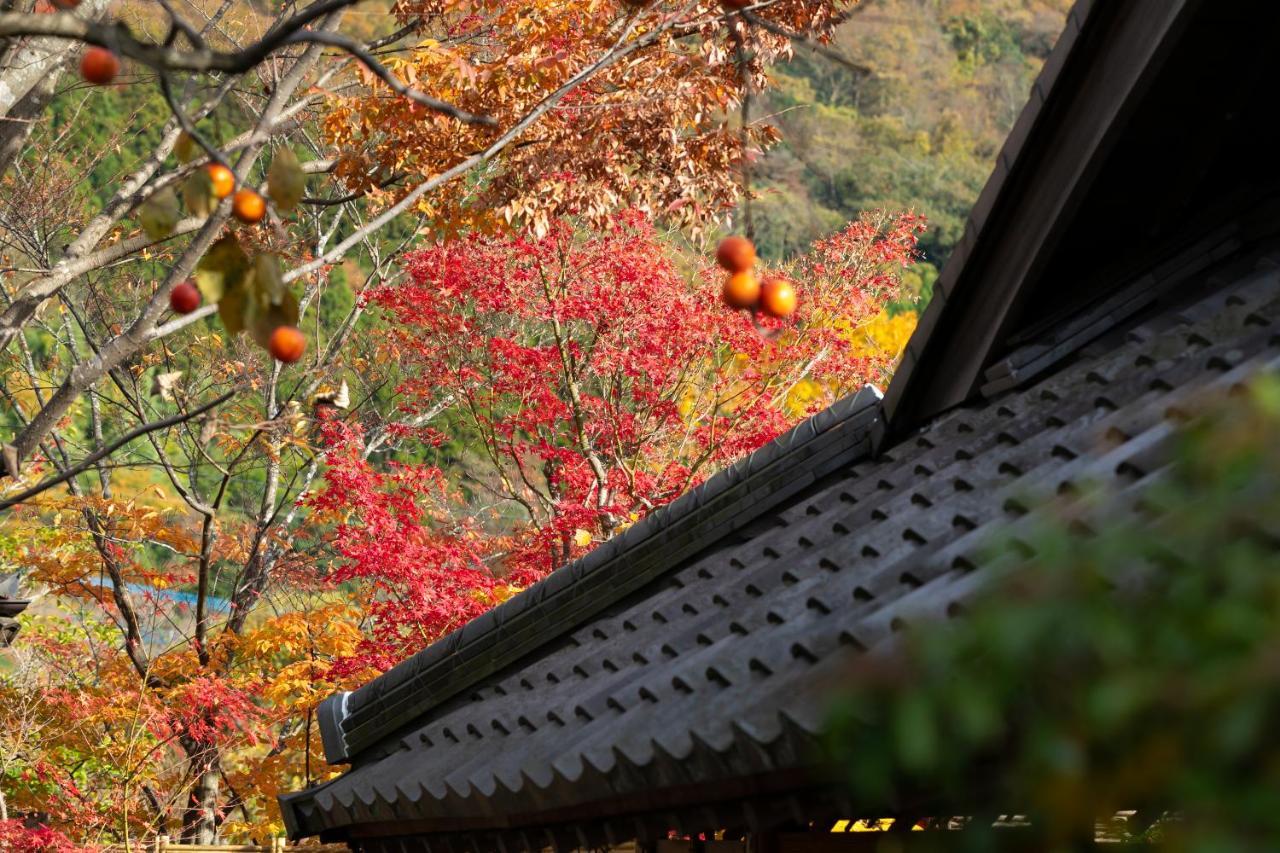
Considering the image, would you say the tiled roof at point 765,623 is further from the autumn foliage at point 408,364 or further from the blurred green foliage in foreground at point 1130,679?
the autumn foliage at point 408,364

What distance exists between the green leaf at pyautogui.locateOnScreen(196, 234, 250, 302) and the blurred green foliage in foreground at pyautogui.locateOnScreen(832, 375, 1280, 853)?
1.53m

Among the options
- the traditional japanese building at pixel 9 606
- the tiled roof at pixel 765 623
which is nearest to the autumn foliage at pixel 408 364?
the traditional japanese building at pixel 9 606

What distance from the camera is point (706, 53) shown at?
307 inches

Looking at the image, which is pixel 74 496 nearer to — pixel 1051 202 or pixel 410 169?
pixel 410 169

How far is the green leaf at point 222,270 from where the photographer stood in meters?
2.50

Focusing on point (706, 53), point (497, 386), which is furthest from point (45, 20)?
point (497, 386)

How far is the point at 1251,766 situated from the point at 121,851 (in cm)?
1111

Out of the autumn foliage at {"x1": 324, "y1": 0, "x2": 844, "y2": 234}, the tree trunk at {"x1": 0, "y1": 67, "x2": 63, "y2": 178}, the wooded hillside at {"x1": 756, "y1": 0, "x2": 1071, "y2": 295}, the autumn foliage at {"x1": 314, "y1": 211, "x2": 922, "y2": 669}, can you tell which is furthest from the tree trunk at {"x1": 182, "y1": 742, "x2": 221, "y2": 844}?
the wooded hillside at {"x1": 756, "y1": 0, "x2": 1071, "y2": 295}

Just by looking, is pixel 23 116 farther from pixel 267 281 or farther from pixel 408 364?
pixel 408 364

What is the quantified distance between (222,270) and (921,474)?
237 cm

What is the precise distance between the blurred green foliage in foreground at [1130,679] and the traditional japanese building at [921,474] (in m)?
1.14

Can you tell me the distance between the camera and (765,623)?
3672 millimetres

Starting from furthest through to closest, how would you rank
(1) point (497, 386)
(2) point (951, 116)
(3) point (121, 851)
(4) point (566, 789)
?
(2) point (951, 116) → (1) point (497, 386) → (3) point (121, 851) → (4) point (566, 789)

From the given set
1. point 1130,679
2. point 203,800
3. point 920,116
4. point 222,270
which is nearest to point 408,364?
point 203,800
